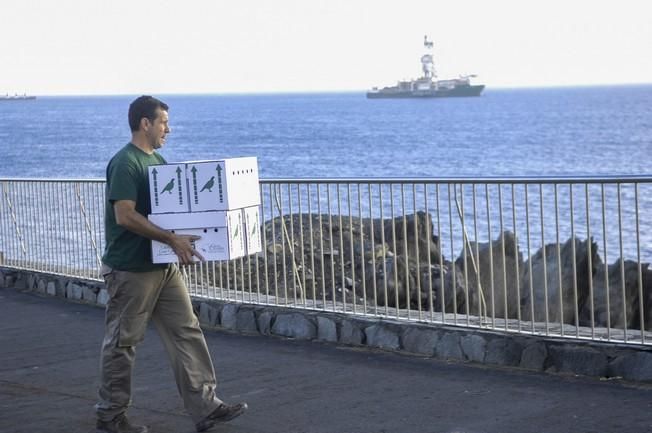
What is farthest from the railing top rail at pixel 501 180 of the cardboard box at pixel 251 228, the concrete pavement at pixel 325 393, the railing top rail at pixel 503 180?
the cardboard box at pixel 251 228

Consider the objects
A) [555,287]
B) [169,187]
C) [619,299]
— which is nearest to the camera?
[169,187]

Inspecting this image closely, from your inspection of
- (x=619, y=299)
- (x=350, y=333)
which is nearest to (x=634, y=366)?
(x=350, y=333)

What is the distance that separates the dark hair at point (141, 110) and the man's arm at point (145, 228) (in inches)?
19.5

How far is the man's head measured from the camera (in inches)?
286

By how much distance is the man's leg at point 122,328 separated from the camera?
7250mm

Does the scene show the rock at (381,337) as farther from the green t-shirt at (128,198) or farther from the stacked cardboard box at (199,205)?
the green t-shirt at (128,198)

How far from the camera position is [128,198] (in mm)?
7082

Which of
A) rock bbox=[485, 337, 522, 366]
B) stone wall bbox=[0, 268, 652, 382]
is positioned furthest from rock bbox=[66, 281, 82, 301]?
rock bbox=[485, 337, 522, 366]

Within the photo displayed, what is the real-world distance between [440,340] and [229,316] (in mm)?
2486

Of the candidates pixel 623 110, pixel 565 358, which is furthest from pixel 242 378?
pixel 623 110

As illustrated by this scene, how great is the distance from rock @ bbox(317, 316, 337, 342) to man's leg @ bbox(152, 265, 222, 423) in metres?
2.90

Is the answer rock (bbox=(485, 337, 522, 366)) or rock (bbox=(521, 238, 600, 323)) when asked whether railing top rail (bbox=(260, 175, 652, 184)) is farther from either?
rock (bbox=(521, 238, 600, 323))

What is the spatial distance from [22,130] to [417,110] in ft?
201

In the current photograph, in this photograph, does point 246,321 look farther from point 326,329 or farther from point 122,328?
point 122,328
